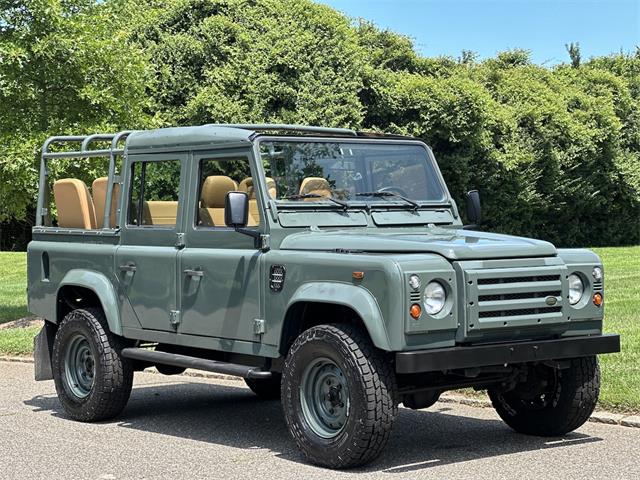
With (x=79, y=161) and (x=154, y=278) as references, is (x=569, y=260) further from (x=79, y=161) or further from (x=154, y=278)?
(x=79, y=161)

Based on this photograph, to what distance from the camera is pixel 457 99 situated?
101ft

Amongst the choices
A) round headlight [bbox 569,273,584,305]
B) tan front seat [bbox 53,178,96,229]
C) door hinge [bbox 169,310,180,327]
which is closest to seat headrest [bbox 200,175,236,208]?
door hinge [bbox 169,310,180,327]

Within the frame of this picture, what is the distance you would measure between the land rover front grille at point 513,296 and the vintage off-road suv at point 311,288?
0.04 ft

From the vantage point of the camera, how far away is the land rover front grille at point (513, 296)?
7.27 metres

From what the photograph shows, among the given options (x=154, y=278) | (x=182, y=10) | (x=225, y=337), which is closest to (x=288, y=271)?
(x=225, y=337)

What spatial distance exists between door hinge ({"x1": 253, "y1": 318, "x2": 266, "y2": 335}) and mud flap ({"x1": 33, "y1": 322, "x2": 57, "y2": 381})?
2.78m

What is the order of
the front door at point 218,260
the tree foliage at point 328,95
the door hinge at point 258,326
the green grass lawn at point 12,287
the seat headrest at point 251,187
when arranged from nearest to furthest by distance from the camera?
the door hinge at point 258,326 → the front door at point 218,260 → the seat headrest at point 251,187 → the tree foliage at point 328,95 → the green grass lawn at point 12,287

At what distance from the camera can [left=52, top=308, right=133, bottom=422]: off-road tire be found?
9.35m

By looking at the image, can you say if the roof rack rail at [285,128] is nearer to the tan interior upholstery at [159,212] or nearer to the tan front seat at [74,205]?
the tan interior upholstery at [159,212]

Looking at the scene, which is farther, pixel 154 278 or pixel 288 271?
pixel 154 278

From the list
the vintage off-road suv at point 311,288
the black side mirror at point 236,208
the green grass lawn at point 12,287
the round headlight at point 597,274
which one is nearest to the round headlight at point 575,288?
the vintage off-road suv at point 311,288

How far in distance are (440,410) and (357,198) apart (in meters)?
2.11

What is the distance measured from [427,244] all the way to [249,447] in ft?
6.72

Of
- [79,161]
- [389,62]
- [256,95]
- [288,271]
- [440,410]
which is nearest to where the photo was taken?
[288,271]
